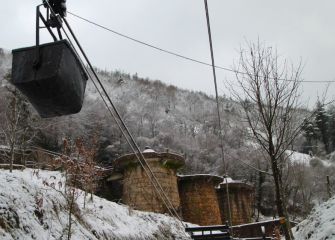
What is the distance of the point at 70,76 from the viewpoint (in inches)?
95.7

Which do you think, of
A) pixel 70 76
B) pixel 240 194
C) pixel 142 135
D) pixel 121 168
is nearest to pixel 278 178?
pixel 70 76

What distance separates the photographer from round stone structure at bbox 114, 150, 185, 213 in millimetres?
20156

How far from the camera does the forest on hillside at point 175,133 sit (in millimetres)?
32406

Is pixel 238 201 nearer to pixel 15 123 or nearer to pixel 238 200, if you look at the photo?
pixel 238 200

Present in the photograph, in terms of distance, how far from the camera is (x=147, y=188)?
67.6 ft

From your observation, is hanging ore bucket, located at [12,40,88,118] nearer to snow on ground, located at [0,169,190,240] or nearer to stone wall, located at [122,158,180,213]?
snow on ground, located at [0,169,190,240]

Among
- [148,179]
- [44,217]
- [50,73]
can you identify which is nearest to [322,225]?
[44,217]

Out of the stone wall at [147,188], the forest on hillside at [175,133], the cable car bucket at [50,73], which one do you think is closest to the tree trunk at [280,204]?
the cable car bucket at [50,73]

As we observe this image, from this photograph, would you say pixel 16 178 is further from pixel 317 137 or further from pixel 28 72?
pixel 317 137

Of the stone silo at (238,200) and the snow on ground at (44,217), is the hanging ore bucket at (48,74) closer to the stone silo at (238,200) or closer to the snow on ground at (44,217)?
the snow on ground at (44,217)

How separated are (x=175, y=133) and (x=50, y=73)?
50.8 m

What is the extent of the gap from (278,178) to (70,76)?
665 cm

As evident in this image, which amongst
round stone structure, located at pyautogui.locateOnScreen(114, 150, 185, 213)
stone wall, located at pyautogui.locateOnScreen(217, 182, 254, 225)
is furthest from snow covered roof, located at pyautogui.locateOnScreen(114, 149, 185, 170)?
stone wall, located at pyautogui.locateOnScreen(217, 182, 254, 225)

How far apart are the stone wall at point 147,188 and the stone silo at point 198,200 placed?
239cm
